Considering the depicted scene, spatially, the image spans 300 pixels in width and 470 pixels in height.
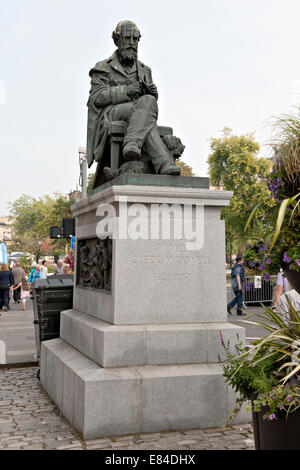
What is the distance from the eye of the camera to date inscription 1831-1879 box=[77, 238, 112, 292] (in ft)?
17.8

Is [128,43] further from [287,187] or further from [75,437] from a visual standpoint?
[75,437]

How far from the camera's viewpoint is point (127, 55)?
655 centimetres

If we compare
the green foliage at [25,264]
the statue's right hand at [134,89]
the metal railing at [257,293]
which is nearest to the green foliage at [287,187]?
the statue's right hand at [134,89]

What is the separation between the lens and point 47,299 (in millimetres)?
7164

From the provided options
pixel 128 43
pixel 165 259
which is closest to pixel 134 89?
pixel 128 43

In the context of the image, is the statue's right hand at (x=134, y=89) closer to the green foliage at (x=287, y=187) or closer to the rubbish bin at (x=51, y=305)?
the rubbish bin at (x=51, y=305)

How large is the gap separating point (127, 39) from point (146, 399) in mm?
4565

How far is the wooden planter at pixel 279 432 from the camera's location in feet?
9.55

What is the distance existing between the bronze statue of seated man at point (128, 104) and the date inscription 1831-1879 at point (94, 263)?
43.6 inches

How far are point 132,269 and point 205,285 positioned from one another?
0.82 meters

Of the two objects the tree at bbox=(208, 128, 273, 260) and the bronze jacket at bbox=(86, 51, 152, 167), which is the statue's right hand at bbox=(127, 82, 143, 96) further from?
the tree at bbox=(208, 128, 273, 260)

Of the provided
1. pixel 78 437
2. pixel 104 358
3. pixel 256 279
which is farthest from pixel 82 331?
pixel 256 279

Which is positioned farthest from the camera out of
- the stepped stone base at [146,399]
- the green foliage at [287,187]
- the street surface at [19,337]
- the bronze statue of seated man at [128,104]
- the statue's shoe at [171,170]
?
the street surface at [19,337]

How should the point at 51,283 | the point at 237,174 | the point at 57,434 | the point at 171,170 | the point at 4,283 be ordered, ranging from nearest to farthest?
the point at 57,434 < the point at 171,170 < the point at 51,283 < the point at 4,283 < the point at 237,174
